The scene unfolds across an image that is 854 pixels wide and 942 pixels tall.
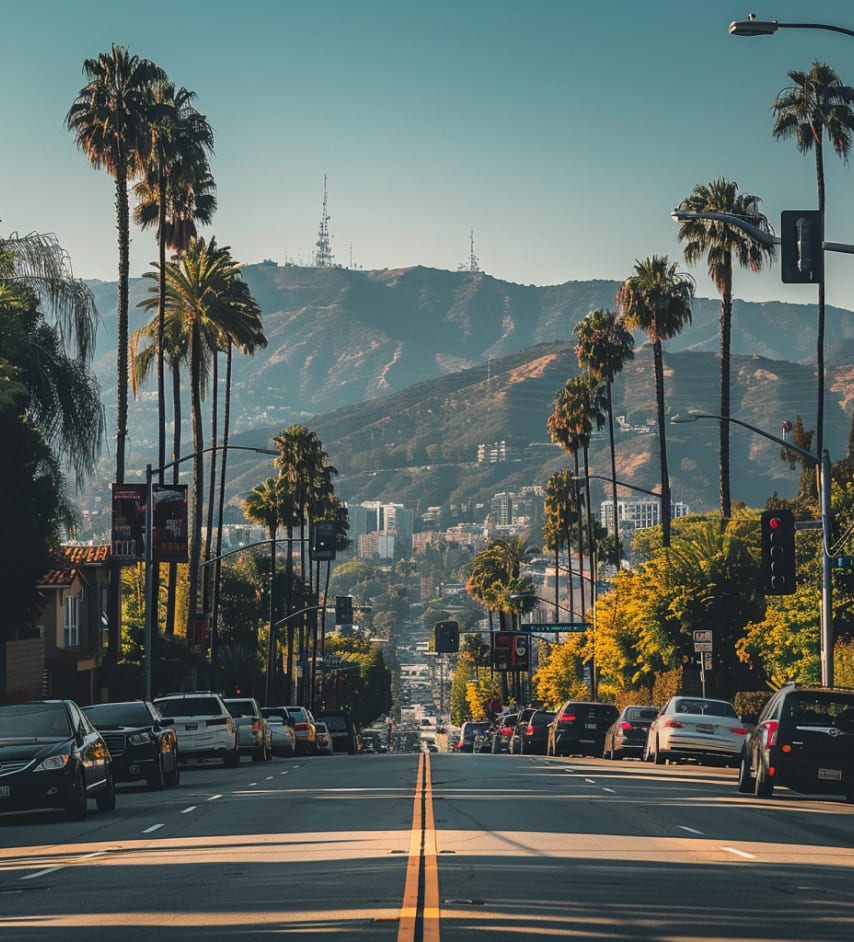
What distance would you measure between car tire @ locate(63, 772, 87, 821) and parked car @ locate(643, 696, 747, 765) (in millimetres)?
18088

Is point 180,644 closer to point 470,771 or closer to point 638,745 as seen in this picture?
point 638,745

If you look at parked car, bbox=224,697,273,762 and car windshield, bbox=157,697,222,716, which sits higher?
car windshield, bbox=157,697,222,716

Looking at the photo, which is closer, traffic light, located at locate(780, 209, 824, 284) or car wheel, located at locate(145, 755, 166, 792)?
traffic light, located at locate(780, 209, 824, 284)

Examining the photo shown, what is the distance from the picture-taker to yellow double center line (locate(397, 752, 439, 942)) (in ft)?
39.6

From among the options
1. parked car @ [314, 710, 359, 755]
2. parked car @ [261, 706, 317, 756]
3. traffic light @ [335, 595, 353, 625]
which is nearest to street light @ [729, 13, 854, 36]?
parked car @ [261, 706, 317, 756]

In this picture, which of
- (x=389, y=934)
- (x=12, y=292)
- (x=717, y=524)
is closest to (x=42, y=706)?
(x=389, y=934)

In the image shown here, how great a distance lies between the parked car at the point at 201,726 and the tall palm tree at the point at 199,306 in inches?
1304

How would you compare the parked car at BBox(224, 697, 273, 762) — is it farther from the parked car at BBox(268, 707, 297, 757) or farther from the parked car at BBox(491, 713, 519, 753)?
the parked car at BBox(491, 713, 519, 753)

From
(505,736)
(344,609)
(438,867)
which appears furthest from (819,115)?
(344,609)

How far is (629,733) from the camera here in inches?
1852

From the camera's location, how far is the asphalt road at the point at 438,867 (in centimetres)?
1254

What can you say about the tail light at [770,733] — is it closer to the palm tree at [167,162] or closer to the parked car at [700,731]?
the parked car at [700,731]

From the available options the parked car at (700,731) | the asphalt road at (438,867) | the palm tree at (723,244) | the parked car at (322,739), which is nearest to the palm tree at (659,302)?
the palm tree at (723,244)

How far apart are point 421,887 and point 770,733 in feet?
44.5
